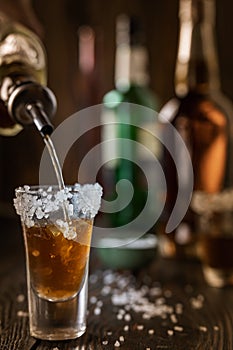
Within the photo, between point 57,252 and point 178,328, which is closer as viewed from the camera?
point 57,252

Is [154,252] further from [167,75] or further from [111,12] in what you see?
[111,12]

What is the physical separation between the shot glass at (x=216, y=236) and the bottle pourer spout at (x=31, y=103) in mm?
356

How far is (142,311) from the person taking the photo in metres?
0.89

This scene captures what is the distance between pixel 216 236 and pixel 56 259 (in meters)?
0.41

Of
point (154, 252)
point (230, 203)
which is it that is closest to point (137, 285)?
point (154, 252)

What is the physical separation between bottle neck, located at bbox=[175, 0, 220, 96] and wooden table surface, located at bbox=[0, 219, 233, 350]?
0.33m

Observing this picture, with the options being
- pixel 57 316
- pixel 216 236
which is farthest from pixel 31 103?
pixel 216 236

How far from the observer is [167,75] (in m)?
1.54

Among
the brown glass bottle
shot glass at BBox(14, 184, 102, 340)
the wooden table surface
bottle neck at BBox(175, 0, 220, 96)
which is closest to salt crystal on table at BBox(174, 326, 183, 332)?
the wooden table surface

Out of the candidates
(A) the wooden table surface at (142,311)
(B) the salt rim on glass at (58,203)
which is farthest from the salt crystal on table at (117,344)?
(B) the salt rim on glass at (58,203)

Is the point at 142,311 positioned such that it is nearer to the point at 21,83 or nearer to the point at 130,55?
the point at 21,83

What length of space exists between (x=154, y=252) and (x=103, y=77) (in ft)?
1.84

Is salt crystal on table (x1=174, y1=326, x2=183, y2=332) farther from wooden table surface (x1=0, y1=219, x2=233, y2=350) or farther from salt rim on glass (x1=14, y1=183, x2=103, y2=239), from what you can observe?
salt rim on glass (x1=14, y1=183, x2=103, y2=239)

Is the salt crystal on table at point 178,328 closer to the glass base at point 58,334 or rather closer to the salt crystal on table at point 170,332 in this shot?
the salt crystal on table at point 170,332
